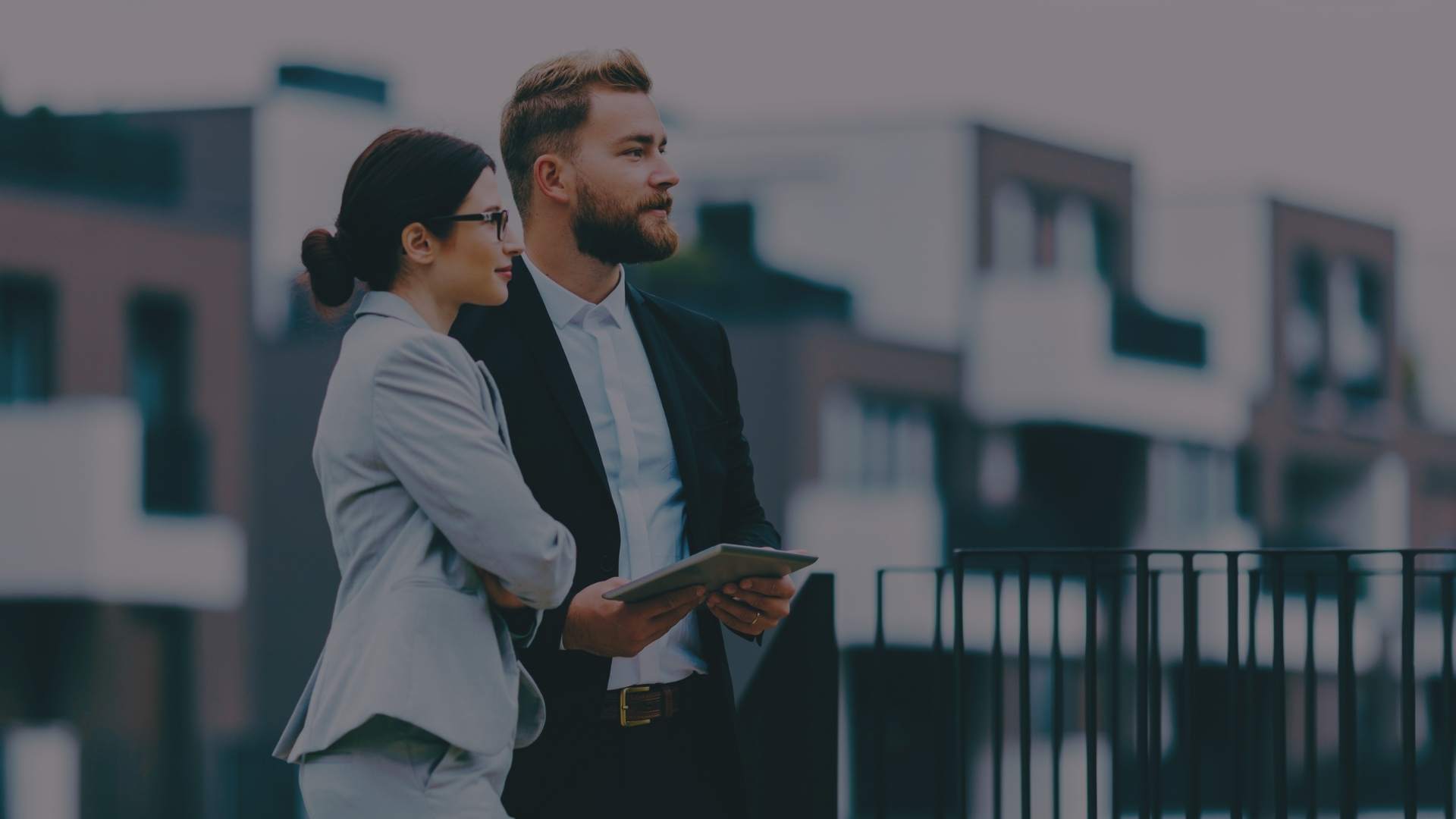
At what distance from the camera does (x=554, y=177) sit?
4539 mm

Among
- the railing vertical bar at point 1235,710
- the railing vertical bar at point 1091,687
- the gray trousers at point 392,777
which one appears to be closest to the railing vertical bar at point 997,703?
the railing vertical bar at point 1091,687

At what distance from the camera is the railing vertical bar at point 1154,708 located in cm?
563

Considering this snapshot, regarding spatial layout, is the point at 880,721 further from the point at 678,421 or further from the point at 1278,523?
the point at 1278,523

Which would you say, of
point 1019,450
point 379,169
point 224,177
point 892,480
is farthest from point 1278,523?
point 379,169

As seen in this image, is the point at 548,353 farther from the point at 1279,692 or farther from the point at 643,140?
the point at 1279,692

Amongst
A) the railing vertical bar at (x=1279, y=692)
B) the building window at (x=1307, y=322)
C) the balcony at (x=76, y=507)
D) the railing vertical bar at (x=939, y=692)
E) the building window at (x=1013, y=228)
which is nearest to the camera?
the railing vertical bar at (x=1279, y=692)

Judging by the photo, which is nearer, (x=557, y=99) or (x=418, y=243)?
(x=418, y=243)

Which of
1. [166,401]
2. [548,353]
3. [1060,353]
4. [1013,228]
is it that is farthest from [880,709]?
[1013,228]

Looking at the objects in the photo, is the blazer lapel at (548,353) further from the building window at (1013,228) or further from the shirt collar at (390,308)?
the building window at (1013,228)

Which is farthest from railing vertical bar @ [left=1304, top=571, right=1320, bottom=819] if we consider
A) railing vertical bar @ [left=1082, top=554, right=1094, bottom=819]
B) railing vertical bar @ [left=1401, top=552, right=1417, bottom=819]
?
railing vertical bar @ [left=1082, top=554, right=1094, bottom=819]

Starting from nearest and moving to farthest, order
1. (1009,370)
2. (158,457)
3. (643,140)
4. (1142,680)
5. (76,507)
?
(643,140), (1142,680), (76,507), (158,457), (1009,370)

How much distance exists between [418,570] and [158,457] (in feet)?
87.6

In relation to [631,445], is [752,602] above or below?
below

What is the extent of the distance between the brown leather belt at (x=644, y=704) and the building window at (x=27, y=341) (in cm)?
2433
